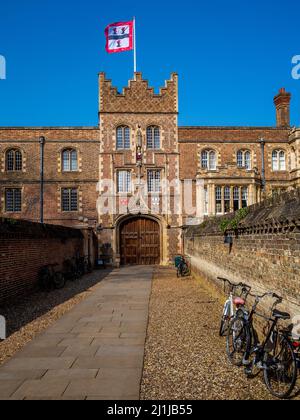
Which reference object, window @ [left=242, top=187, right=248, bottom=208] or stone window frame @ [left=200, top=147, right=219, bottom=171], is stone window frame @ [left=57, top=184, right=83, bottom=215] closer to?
stone window frame @ [left=200, top=147, right=219, bottom=171]

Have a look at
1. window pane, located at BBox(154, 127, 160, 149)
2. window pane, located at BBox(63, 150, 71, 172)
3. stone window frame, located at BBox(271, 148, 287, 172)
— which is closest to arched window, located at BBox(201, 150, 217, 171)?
window pane, located at BBox(154, 127, 160, 149)

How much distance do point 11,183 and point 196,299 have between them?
18.5 meters

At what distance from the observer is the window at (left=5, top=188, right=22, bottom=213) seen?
26.5m

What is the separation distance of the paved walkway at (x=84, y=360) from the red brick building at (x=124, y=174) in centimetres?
1588

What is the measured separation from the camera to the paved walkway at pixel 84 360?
16.1 feet

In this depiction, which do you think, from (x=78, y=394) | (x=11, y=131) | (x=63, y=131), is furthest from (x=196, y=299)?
(x=11, y=131)

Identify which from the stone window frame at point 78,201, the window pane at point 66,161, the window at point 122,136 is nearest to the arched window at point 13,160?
the window pane at point 66,161

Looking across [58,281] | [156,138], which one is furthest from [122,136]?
[58,281]

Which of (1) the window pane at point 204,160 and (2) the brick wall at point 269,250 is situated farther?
(1) the window pane at point 204,160

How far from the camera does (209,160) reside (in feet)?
90.4

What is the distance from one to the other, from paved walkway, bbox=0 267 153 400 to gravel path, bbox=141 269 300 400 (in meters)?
0.26

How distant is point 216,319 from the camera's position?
9398 mm

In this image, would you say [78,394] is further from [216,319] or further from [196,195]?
[196,195]

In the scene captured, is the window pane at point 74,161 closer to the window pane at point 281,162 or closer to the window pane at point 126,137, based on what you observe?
the window pane at point 126,137
